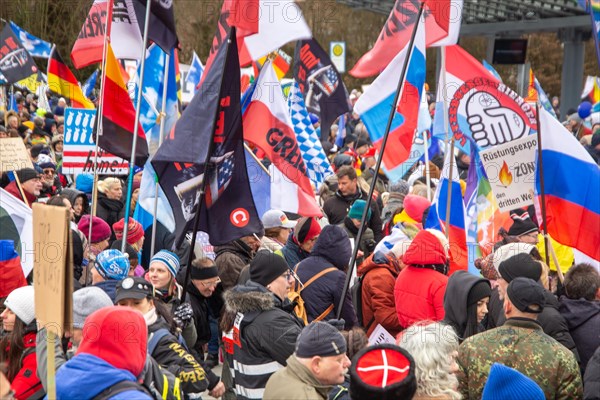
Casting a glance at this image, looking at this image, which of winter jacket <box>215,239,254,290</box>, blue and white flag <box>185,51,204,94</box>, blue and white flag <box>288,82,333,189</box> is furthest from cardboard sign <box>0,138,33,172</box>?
blue and white flag <box>185,51,204,94</box>

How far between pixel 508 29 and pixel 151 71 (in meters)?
19.9

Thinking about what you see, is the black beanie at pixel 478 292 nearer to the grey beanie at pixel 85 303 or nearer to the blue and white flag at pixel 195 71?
the grey beanie at pixel 85 303

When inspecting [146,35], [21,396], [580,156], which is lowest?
[21,396]

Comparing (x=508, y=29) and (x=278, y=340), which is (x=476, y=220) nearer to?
(x=278, y=340)

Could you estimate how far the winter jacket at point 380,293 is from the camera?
21.1 ft

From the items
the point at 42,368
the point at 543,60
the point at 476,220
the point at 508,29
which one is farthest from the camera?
the point at 543,60

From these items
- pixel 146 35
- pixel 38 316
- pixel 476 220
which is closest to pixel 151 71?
pixel 146 35

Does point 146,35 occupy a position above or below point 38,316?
above

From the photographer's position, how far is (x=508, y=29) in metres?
28.4

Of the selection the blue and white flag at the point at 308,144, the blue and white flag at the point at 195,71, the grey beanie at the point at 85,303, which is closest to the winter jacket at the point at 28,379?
the grey beanie at the point at 85,303

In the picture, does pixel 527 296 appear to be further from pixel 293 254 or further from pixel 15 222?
pixel 15 222

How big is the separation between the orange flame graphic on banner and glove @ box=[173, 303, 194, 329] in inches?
102

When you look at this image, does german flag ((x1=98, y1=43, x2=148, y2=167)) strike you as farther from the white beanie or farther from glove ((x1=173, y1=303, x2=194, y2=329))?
the white beanie

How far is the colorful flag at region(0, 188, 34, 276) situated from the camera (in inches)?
277
